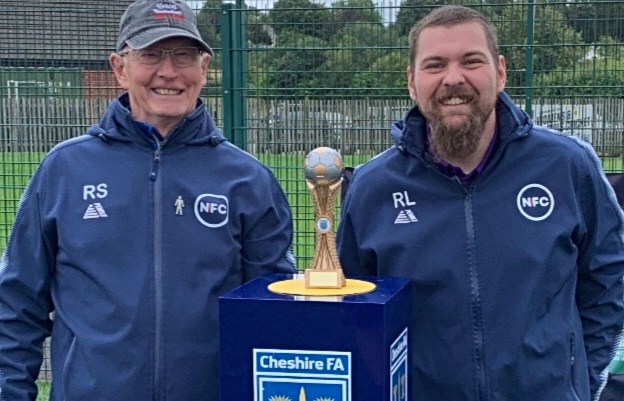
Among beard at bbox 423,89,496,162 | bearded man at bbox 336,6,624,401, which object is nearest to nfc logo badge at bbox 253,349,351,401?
bearded man at bbox 336,6,624,401

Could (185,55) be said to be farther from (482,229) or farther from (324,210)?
(482,229)

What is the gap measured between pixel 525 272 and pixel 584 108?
3284 millimetres

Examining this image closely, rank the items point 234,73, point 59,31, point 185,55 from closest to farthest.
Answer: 1. point 185,55
2. point 234,73
3. point 59,31

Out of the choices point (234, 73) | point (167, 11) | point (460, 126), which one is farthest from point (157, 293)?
point (234, 73)

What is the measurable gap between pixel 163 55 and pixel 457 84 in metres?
0.91

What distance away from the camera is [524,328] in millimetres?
2779

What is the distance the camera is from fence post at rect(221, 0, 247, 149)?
19.0ft

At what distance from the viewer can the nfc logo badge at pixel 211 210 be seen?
9.43 ft

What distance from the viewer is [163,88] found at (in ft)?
9.52

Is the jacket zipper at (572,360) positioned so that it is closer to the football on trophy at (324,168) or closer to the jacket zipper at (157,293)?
the football on trophy at (324,168)

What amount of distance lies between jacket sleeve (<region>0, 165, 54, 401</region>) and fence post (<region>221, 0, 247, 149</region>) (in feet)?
9.75

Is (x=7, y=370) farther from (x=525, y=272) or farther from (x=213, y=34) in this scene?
(x=213, y=34)

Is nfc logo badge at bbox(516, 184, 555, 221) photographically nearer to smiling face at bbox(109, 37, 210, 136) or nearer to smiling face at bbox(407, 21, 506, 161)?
smiling face at bbox(407, 21, 506, 161)

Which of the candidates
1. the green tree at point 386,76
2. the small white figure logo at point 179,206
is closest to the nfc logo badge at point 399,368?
the small white figure logo at point 179,206
